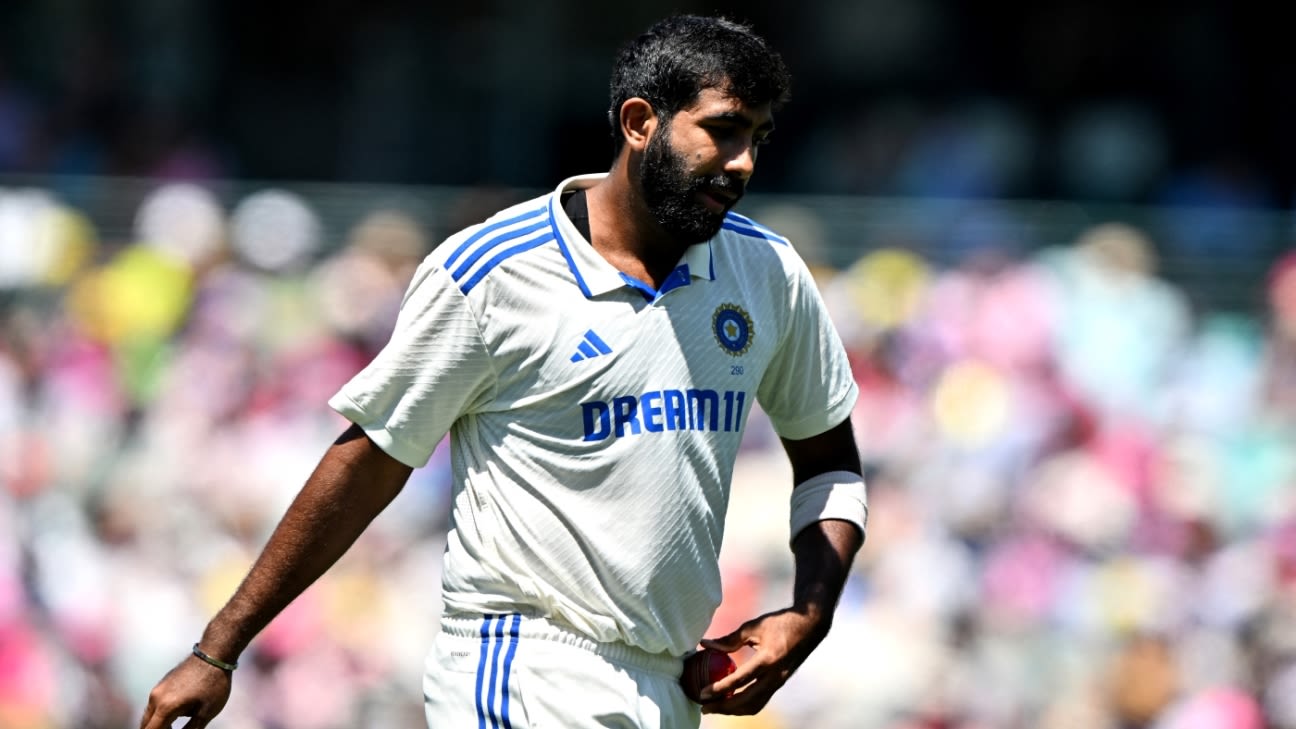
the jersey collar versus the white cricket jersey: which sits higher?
the jersey collar

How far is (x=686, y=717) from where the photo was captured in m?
3.75

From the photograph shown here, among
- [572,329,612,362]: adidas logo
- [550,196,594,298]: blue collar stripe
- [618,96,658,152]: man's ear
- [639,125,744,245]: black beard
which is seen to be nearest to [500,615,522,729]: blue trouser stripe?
[572,329,612,362]: adidas logo

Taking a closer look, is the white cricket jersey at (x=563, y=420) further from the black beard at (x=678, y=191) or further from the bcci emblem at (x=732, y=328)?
the black beard at (x=678, y=191)

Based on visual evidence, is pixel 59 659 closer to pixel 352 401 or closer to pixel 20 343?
pixel 20 343

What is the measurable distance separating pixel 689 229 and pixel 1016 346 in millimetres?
5201

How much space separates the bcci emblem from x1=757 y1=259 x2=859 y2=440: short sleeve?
136 millimetres

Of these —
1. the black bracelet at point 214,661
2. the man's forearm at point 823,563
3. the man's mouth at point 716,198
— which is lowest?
the black bracelet at point 214,661

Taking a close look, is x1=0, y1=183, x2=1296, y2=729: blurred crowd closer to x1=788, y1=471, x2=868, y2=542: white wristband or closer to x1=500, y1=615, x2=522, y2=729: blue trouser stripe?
x1=788, y1=471, x2=868, y2=542: white wristband

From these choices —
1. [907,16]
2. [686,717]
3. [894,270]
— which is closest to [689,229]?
[686,717]

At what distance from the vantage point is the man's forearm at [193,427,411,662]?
3.63m

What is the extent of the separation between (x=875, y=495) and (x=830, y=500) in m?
4.42

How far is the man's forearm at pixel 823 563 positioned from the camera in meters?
3.79

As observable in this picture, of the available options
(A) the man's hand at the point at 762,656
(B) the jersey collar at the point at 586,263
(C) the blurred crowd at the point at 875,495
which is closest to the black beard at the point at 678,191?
(B) the jersey collar at the point at 586,263

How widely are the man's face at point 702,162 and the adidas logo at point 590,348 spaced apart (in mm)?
252
